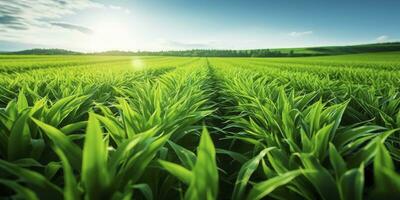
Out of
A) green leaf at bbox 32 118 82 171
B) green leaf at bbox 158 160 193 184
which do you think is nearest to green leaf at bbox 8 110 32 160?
green leaf at bbox 32 118 82 171

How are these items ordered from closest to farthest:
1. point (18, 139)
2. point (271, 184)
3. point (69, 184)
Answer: point (69, 184) → point (271, 184) → point (18, 139)

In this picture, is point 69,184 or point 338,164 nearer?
point 69,184

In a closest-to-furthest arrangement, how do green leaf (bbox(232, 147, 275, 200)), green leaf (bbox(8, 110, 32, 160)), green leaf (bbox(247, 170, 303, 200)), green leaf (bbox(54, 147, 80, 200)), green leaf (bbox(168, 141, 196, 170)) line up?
green leaf (bbox(54, 147, 80, 200)), green leaf (bbox(247, 170, 303, 200)), green leaf (bbox(232, 147, 275, 200)), green leaf (bbox(168, 141, 196, 170)), green leaf (bbox(8, 110, 32, 160))

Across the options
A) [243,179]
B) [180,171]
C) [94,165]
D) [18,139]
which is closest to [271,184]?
[243,179]

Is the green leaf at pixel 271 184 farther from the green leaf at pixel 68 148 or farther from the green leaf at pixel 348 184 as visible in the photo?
the green leaf at pixel 68 148

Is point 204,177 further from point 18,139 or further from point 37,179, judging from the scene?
point 18,139

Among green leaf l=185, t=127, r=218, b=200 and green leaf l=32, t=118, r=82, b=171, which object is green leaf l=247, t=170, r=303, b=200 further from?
green leaf l=32, t=118, r=82, b=171

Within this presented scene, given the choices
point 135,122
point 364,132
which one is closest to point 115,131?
point 135,122

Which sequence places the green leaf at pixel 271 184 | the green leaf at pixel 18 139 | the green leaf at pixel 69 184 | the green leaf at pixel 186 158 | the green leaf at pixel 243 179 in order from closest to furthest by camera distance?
1. the green leaf at pixel 69 184
2. the green leaf at pixel 271 184
3. the green leaf at pixel 243 179
4. the green leaf at pixel 186 158
5. the green leaf at pixel 18 139

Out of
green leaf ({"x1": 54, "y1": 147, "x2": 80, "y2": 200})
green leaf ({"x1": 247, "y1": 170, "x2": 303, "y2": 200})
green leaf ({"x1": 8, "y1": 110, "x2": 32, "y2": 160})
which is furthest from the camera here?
green leaf ({"x1": 8, "y1": 110, "x2": 32, "y2": 160})

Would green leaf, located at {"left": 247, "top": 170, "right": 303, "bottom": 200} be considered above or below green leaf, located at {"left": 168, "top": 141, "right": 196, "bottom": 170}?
above

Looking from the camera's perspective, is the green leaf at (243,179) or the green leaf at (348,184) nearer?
the green leaf at (348,184)

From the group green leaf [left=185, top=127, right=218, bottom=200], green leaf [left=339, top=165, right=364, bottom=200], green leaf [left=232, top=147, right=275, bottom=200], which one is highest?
green leaf [left=185, top=127, right=218, bottom=200]

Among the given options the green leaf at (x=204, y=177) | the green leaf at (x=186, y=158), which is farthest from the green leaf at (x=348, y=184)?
the green leaf at (x=186, y=158)
